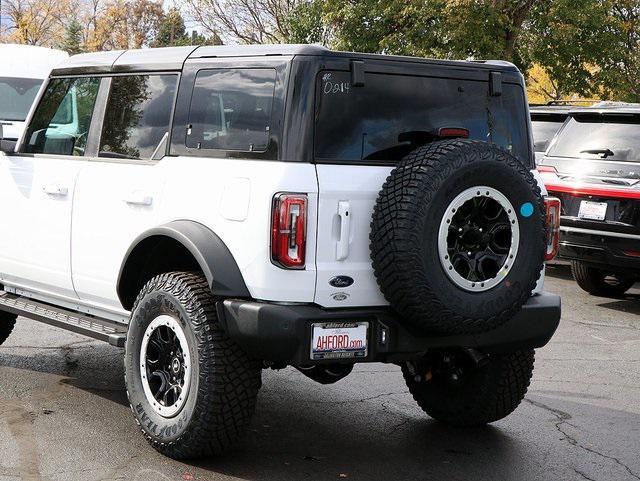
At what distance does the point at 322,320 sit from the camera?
15.4 feet

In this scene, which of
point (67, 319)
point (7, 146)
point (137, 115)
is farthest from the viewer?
point (7, 146)

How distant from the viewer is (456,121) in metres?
5.22

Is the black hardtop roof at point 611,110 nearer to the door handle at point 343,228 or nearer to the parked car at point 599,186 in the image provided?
the parked car at point 599,186

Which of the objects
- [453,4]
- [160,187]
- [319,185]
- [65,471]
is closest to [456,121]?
[319,185]

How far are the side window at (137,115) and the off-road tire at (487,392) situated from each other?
1.83 meters

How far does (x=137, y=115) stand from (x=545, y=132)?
285 inches

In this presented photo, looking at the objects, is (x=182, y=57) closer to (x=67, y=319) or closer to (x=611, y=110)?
(x=67, y=319)

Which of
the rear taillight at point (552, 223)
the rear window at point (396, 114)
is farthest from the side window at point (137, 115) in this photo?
the rear taillight at point (552, 223)

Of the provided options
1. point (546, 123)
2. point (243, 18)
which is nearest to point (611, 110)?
point (546, 123)

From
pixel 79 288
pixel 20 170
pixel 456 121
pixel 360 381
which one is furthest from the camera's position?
pixel 360 381

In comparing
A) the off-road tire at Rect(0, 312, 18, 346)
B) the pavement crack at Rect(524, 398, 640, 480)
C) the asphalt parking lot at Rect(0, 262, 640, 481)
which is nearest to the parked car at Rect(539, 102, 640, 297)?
the asphalt parking lot at Rect(0, 262, 640, 481)

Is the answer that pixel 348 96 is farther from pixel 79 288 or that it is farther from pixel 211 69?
pixel 79 288

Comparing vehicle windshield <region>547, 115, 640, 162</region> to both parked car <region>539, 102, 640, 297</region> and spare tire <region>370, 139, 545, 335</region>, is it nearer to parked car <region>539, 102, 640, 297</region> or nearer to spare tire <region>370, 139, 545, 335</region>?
parked car <region>539, 102, 640, 297</region>

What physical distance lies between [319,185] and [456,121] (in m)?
0.92
